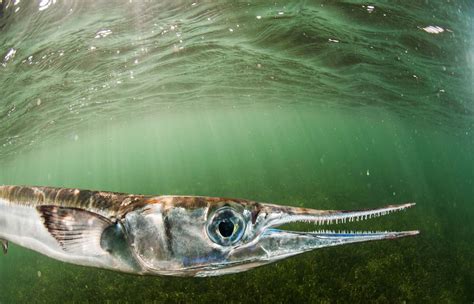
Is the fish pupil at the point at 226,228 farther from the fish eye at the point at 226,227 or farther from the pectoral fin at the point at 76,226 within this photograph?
the pectoral fin at the point at 76,226

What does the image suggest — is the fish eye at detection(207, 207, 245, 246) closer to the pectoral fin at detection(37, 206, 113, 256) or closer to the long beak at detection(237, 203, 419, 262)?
the long beak at detection(237, 203, 419, 262)

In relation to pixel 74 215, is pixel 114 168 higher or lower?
lower

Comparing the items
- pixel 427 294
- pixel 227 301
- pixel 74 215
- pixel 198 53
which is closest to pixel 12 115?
pixel 198 53

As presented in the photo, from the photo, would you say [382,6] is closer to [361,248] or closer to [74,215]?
[361,248]

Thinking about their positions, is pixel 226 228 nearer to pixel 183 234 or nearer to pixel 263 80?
pixel 183 234

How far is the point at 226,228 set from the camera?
278cm

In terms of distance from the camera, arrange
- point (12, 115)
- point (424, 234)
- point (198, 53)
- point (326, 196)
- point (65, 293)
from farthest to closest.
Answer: point (326, 196), point (12, 115), point (198, 53), point (424, 234), point (65, 293)

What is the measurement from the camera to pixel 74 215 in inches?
115

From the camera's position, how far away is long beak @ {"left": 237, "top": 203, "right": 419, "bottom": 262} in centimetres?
233

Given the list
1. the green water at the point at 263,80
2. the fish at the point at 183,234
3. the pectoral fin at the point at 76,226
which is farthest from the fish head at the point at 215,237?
the green water at the point at 263,80

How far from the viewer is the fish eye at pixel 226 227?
9.07 feet

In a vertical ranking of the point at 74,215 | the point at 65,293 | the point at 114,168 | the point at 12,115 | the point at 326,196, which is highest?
the point at 74,215

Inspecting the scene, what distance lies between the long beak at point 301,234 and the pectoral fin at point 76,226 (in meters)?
1.49

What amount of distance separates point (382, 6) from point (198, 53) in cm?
859
